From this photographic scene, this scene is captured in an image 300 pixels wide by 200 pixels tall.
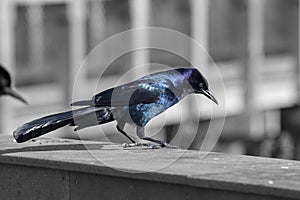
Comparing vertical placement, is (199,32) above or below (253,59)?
above

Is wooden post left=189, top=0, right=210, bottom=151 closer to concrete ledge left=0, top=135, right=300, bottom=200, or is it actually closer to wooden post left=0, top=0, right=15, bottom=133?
wooden post left=0, top=0, right=15, bottom=133

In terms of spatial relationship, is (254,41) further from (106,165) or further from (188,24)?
(106,165)

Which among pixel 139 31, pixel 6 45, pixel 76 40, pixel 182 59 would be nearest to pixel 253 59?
pixel 139 31

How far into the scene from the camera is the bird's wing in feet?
14.5

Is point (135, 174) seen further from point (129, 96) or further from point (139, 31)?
point (139, 31)

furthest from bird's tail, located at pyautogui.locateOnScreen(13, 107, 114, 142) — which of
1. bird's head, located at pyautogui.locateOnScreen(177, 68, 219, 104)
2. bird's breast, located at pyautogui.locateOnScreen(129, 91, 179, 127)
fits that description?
bird's head, located at pyautogui.locateOnScreen(177, 68, 219, 104)

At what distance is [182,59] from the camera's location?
1233 centimetres

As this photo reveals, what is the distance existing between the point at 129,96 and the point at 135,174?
0.68 m

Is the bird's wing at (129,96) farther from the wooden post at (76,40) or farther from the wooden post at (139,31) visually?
the wooden post at (139,31)

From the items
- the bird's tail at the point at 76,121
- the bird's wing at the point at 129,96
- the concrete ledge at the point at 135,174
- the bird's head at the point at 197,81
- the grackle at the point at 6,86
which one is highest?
the grackle at the point at 6,86

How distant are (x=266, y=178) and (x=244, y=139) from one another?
41.1ft

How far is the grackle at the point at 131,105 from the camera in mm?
4422

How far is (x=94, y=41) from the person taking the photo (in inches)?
566

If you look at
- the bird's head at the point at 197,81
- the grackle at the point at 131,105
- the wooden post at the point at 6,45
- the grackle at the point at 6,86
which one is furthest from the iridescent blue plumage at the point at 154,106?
the wooden post at the point at 6,45
